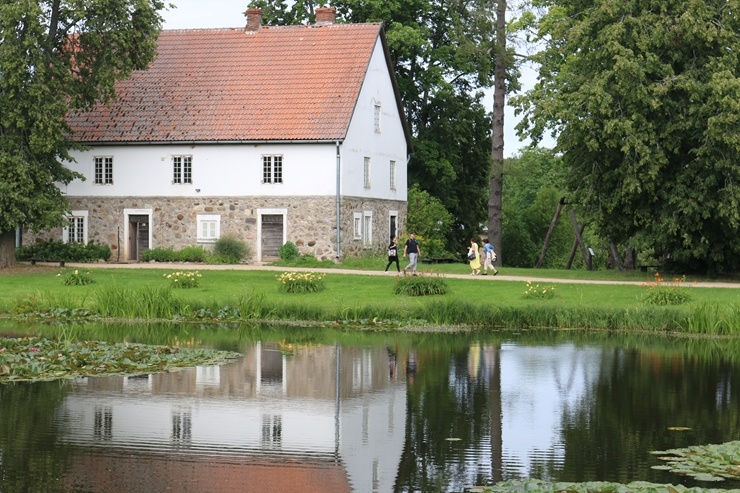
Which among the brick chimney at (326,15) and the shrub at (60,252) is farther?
the brick chimney at (326,15)

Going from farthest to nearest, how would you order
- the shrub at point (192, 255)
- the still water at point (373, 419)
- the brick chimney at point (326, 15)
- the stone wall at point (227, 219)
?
1. the brick chimney at point (326, 15)
2. the stone wall at point (227, 219)
3. the shrub at point (192, 255)
4. the still water at point (373, 419)

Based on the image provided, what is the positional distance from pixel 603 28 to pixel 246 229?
16886mm

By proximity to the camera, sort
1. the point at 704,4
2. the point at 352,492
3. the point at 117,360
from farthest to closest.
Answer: the point at 704,4
the point at 117,360
the point at 352,492

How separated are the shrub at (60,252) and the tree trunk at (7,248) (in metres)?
3.92

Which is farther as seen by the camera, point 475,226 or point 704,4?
point 475,226

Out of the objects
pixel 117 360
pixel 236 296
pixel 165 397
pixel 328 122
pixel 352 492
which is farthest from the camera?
pixel 328 122

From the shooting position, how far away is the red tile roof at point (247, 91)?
52281 millimetres


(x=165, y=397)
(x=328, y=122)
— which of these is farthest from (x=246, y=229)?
(x=165, y=397)

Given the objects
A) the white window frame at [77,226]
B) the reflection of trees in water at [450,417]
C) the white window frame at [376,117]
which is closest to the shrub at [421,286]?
the reflection of trees in water at [450,417]

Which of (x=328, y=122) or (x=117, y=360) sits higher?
(x=328, y=122)

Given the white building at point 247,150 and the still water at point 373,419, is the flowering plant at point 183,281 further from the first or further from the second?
the white building at point 247,150

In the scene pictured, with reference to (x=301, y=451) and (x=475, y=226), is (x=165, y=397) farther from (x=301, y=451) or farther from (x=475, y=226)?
(x=475, y=226)

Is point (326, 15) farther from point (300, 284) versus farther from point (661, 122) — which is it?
point (300, 284)

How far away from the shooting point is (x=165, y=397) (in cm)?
1884
